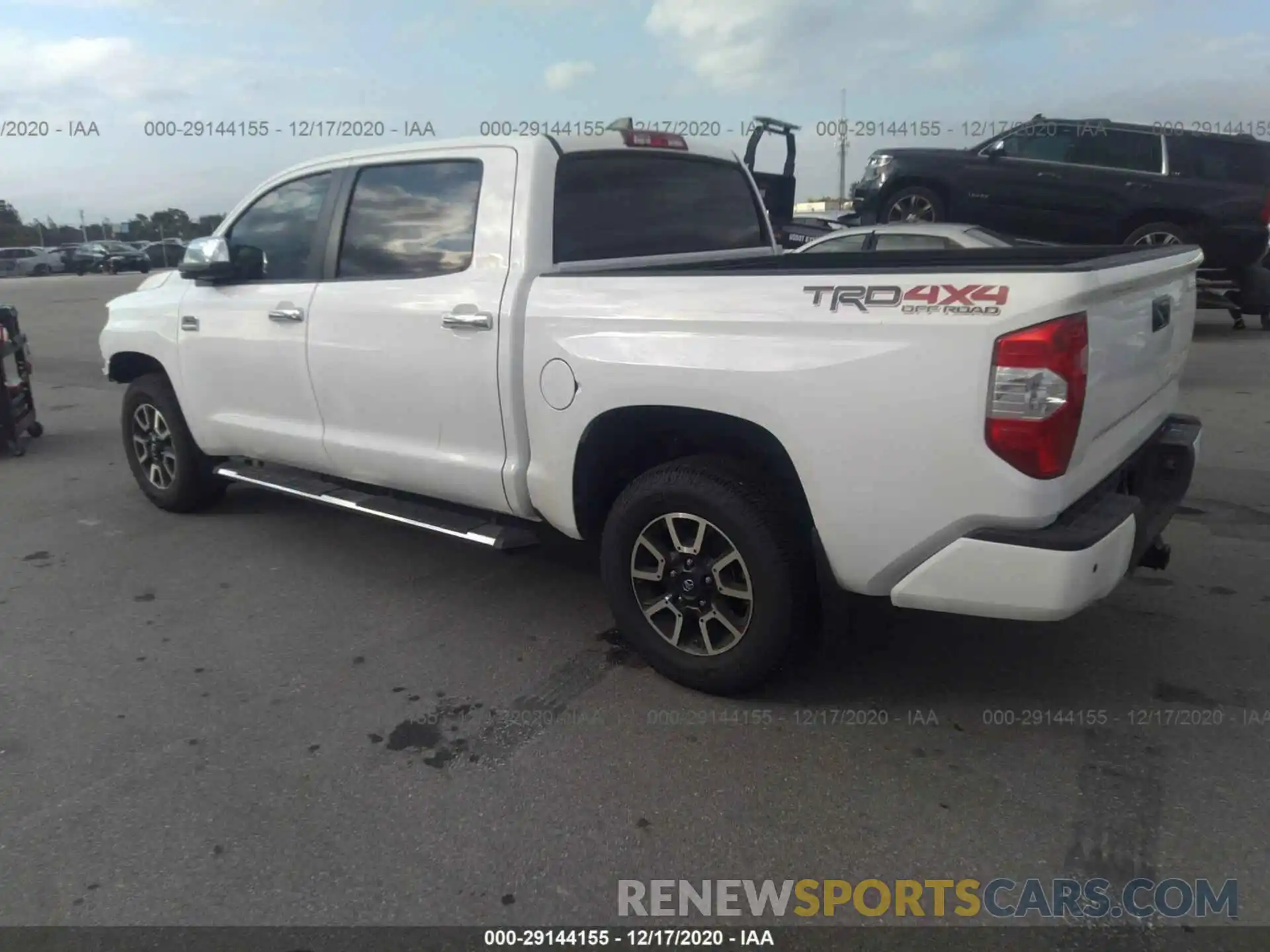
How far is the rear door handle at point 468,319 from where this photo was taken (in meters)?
3.75

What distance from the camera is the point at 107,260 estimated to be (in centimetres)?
4312

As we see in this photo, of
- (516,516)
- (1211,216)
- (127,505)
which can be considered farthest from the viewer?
(1211,216)

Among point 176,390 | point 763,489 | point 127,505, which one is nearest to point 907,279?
point 763,489

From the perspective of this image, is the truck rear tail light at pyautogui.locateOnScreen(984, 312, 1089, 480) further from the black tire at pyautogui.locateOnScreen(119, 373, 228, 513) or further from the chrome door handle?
the black tire at pyautogui.locateOnScreen(119, 373, 228, 513)

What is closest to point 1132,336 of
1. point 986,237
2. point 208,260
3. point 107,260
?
point 208,260

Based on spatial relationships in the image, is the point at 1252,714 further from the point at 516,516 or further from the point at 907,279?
the point at 516,516

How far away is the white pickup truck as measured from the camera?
2.73 m

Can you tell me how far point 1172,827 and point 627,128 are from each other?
11.0ft

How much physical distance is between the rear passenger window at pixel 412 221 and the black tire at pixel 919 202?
29.3ft

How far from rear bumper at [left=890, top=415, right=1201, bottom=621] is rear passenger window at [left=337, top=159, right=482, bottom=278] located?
2.15m

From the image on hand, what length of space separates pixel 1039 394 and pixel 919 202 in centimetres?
1015

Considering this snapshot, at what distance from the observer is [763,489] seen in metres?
3.28

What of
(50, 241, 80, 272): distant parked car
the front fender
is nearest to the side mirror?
the front fender

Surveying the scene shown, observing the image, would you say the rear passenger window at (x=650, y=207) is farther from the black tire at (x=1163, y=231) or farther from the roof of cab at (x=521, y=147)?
the black tire at (x=1163, y=231)
